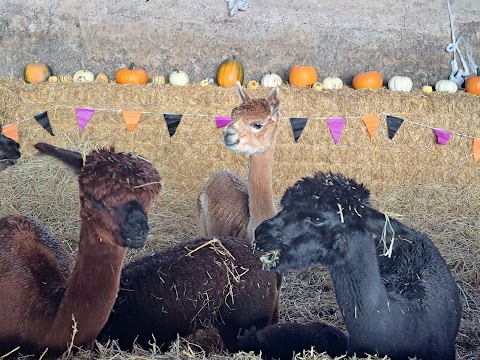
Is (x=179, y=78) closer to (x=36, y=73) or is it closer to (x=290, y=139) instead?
(x=290, y=139)

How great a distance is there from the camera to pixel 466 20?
29.1 ft

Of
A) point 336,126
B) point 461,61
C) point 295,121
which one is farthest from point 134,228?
point 461,61

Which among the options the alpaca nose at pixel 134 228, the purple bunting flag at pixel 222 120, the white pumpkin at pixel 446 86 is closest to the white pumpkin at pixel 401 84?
the white pumpkin at pixel 446 86

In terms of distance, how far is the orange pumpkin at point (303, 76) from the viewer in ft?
27.5

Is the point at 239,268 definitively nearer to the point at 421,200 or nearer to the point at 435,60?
the point at 421,200

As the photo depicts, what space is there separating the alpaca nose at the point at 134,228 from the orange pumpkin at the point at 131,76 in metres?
5.61

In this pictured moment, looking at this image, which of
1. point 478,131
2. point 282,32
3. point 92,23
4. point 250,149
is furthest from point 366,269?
point 92,23

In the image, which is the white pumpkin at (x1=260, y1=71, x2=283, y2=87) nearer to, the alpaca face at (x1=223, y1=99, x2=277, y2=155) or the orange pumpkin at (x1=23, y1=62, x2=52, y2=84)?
the orange pumpkin at (x1=23, y1=62, x2=52, y2=84)

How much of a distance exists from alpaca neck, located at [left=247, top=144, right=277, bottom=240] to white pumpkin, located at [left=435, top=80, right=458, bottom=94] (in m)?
4.06

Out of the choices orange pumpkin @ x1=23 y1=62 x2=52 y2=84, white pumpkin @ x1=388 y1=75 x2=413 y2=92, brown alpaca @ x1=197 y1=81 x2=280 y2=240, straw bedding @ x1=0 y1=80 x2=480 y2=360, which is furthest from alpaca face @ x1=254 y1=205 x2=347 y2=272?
orange pumpkin @ x1=23 y1=62 x2=52 y2=84

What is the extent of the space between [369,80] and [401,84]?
426 millimetres

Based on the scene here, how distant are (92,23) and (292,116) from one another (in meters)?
3.40

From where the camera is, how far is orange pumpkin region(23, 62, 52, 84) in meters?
8.43

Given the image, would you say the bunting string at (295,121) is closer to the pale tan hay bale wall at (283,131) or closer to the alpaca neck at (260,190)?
the pale tan hay bale wall at (283,131)
